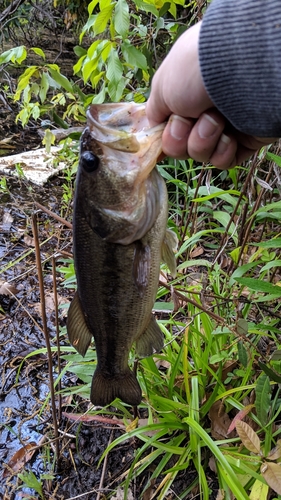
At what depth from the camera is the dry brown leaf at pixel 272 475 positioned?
4.73 ft

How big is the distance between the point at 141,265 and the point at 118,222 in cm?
Answer: 16

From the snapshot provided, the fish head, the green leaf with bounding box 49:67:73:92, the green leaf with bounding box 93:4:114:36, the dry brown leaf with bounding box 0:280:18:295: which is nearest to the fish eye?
the fish head

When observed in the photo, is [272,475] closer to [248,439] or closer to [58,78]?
[248,439]

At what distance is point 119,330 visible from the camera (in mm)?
1623

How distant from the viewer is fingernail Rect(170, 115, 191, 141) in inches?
50.2

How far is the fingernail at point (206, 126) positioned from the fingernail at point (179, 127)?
0.04 meters

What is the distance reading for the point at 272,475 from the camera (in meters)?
1.46

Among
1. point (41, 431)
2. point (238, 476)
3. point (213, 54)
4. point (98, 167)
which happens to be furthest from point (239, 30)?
point (41, 431)

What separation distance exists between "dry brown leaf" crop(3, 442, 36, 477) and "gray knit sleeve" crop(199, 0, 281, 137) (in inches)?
79.4

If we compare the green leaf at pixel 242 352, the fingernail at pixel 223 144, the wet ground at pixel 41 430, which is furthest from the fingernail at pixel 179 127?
the green leaf at pixel 242 352

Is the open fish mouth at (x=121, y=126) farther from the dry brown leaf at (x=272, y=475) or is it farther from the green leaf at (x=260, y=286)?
the dry brown leaf at (x=272, y=475)

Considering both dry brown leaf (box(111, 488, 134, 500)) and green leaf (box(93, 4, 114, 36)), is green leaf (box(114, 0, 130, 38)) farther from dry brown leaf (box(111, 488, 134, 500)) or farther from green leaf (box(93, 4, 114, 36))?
dry brown leaf (box(111, 488, 134, 500))

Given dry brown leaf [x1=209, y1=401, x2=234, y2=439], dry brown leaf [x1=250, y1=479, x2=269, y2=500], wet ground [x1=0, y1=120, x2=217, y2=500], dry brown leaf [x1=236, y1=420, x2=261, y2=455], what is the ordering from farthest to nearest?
wet ground [x1=0, y1=120, x2=217, y2=500], dry brown leaf [x1=209, y1=401, x2=234, y2=439], dry brown leaf [x1=250, y1=479, x2=269, y2=500], dry brown leaf [x1=236, y1=420, x2=261, y2=455]

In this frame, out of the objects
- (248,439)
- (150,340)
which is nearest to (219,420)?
(248,439)
